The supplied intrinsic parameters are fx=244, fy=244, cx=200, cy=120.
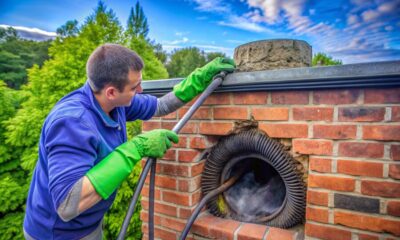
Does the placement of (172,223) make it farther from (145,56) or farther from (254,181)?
(145,56)

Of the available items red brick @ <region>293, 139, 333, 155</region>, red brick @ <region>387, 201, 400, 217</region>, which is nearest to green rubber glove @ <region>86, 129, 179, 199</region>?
red brick @ <region>293, 139, 333, 155</region>

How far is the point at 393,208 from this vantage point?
3.47 ft

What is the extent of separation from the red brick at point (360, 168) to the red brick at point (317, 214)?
22cm

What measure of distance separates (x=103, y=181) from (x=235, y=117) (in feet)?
2.56

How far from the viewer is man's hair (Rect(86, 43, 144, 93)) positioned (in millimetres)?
1204

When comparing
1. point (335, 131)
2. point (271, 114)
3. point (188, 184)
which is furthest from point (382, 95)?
point (188, 184)

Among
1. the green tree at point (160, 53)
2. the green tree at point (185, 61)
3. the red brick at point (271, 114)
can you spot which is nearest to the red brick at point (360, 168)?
the red brick at point (271, 114)

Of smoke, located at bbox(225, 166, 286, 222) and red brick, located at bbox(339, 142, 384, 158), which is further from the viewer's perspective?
smoke, located at bbox(225, 166, 286, 222)

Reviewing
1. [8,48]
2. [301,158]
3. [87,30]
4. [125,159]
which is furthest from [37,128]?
[8,48]

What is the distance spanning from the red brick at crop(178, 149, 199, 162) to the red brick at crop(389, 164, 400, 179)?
0.99m

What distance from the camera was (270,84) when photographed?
125cm

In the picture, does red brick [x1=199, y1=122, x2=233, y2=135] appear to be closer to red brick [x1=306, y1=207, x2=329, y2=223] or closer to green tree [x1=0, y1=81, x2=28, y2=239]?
red brick [x1=306, y1=207, x2=329, y2=223]

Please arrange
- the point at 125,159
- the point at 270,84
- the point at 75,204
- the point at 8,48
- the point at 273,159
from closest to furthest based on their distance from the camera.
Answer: the point at 75,204
the point at 125,159
the point at 270,84
the point at 273,159
the point at 8,48

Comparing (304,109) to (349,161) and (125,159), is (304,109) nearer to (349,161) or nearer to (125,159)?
(349,161)
